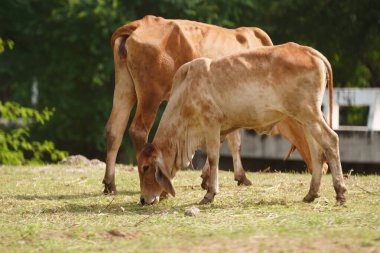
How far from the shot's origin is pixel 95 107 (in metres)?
18.7

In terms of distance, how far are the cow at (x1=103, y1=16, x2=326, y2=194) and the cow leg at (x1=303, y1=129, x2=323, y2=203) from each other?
0.96 meters

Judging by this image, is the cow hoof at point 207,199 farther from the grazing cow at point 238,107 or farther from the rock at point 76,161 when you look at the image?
the rock at point 76,161

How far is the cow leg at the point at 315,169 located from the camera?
25.5ft

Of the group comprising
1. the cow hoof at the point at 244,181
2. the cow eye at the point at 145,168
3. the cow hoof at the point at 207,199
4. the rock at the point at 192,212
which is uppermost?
the cow eye at the point at 145,168

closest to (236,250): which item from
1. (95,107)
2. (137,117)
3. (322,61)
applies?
(322,61)

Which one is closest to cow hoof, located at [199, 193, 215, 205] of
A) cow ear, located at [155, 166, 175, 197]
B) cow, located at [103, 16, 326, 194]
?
cow ear, located at [155, 166, 175, 197]

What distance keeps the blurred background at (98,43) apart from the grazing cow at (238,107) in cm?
1037

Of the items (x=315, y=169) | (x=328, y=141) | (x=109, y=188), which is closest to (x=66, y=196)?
(x=109, y=188)

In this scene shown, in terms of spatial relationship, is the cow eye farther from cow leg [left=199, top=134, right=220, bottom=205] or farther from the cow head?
cow leg [left=199, top=134, right=220, bottom=205]

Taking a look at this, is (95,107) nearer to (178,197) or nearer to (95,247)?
(178,197)

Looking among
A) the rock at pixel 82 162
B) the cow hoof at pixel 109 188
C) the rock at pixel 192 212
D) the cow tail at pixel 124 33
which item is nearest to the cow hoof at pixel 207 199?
the rock at pixel 192 212

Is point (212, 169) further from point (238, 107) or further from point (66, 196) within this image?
point (66, 196)

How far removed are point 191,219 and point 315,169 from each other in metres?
1.55

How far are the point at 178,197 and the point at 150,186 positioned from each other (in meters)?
0.70
